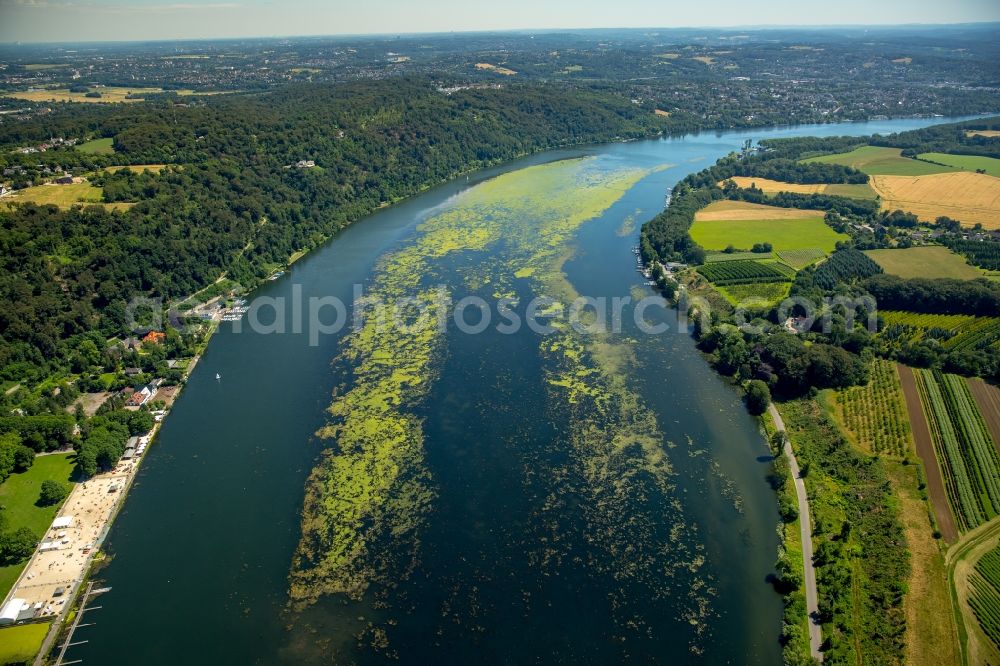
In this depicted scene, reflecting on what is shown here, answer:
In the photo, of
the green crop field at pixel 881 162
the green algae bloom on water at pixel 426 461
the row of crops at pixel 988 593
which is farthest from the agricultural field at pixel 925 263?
the row of crops at pixel 988 593

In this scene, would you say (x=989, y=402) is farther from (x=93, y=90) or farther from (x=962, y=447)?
(x=93, y=90)

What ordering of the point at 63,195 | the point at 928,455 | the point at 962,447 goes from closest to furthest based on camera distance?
the point at 928,455, the point at 962,447, the point at 63,195

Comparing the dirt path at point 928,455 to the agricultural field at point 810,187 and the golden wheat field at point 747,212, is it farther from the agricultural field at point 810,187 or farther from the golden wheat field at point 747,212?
the agricultural field at point 810,187

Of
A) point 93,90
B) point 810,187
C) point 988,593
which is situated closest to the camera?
point 988,593

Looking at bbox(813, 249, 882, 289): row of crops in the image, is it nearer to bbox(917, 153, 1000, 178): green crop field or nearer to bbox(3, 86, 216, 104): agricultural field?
bbox(917, 153, 1000, 178): green crop field

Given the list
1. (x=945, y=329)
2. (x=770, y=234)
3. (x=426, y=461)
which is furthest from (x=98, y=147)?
(x=945, y=329)
